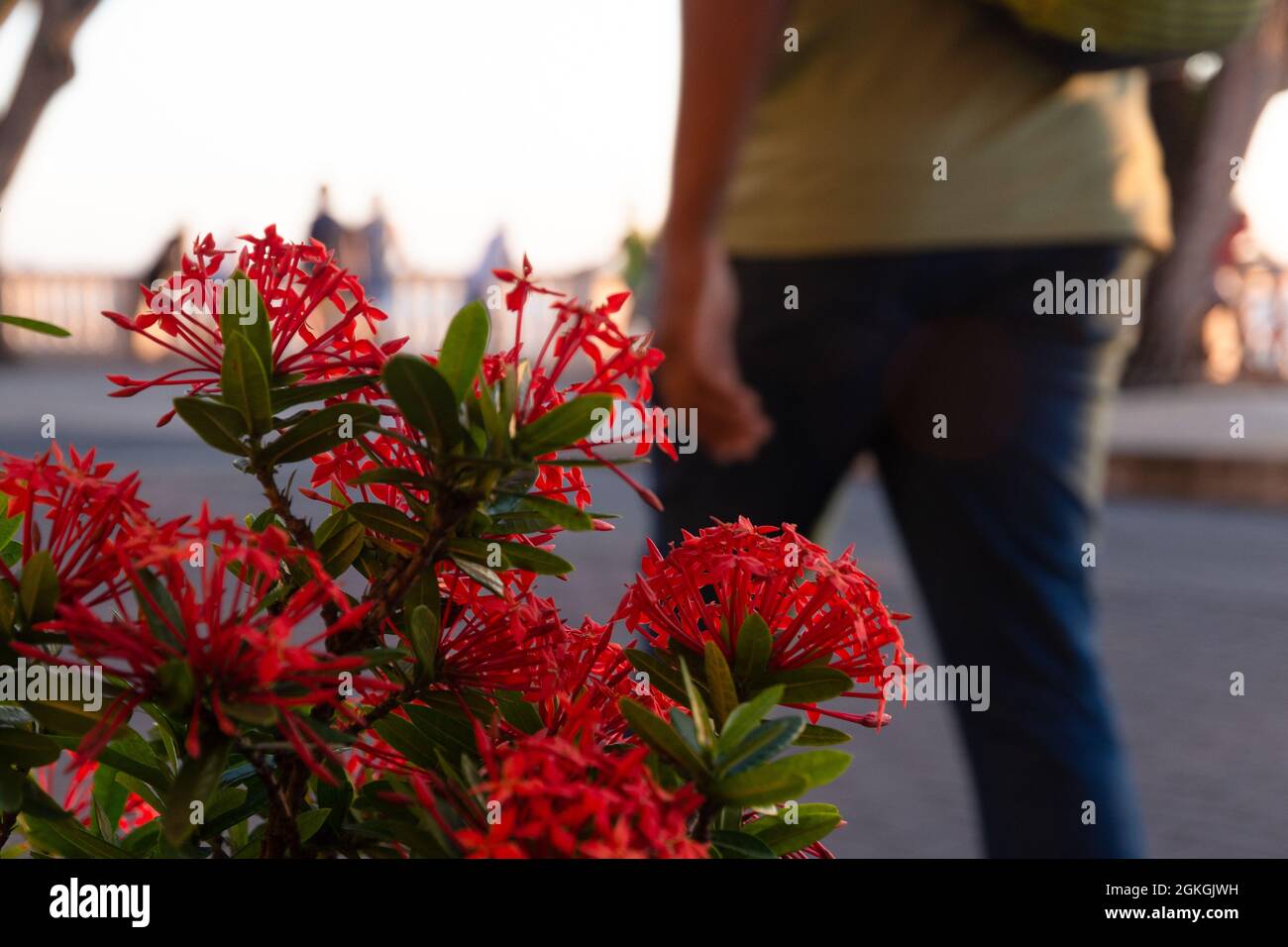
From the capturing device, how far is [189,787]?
0.67 meters

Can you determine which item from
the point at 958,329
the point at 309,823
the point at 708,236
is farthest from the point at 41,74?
the point at 309,823

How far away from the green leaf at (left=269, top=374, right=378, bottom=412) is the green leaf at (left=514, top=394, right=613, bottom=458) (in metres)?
0.09

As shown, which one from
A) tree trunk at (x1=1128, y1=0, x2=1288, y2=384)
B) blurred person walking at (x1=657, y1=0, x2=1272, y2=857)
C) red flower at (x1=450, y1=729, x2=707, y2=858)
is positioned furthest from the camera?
tree trunk at (x1=1128, y1=0, x2=1288, y2=384)

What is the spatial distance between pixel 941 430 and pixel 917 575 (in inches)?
10.3

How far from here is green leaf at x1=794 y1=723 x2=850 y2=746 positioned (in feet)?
2.68

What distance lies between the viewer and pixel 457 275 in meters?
26.3

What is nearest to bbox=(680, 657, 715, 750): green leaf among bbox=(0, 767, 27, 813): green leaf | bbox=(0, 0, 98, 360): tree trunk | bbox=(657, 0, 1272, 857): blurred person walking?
bbox=(0, 767, 27, 813): green leaf

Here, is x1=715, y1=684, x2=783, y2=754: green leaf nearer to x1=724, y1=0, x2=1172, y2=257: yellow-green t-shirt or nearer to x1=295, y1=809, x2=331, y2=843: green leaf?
x1=295, y1=809, x2=331, y2=843: green leaf

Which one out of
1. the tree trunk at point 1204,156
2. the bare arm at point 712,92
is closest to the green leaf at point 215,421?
the bare arm at point 712,92

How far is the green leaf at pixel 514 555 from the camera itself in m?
0.79

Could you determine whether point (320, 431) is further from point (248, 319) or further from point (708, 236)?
point (708, 236)

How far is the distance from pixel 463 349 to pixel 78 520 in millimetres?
214

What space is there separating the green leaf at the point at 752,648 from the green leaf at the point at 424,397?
0.61 ft
